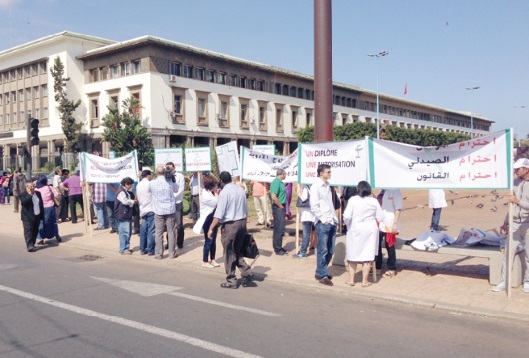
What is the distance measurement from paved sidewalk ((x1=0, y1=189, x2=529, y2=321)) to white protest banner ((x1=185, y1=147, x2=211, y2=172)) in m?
2.21

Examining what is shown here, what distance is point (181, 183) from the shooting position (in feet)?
40.7

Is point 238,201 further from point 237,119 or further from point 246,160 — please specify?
point 237,119

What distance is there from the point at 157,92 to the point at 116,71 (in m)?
6.02

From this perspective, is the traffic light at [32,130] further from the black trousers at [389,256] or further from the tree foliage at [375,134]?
the tree foliage at [375,134]

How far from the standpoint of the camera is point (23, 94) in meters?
57.2

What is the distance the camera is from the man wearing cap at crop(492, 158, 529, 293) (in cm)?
727

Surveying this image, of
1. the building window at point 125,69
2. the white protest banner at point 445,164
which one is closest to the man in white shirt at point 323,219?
the white protest banner at point 445,164

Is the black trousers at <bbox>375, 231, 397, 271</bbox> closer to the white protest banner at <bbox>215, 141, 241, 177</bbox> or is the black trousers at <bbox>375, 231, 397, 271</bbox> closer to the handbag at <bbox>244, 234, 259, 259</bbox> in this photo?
the handbag at <bbox>244, 234, 259, 259</bbox>

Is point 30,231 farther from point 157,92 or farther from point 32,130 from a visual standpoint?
point 157,92

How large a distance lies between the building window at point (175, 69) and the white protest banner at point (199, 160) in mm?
34706

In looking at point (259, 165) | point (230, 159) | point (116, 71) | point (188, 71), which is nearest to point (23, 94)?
point (116, 71)

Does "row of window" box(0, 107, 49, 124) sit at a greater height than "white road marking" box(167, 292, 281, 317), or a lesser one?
greater

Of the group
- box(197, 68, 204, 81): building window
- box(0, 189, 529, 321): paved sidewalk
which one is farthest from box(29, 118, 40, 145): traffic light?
box(197, 68, 204, 81): building window

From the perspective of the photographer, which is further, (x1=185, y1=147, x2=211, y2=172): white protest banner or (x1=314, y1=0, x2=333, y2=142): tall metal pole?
(x1=185, y1=147, x2=211, y2=172): white protest banner
